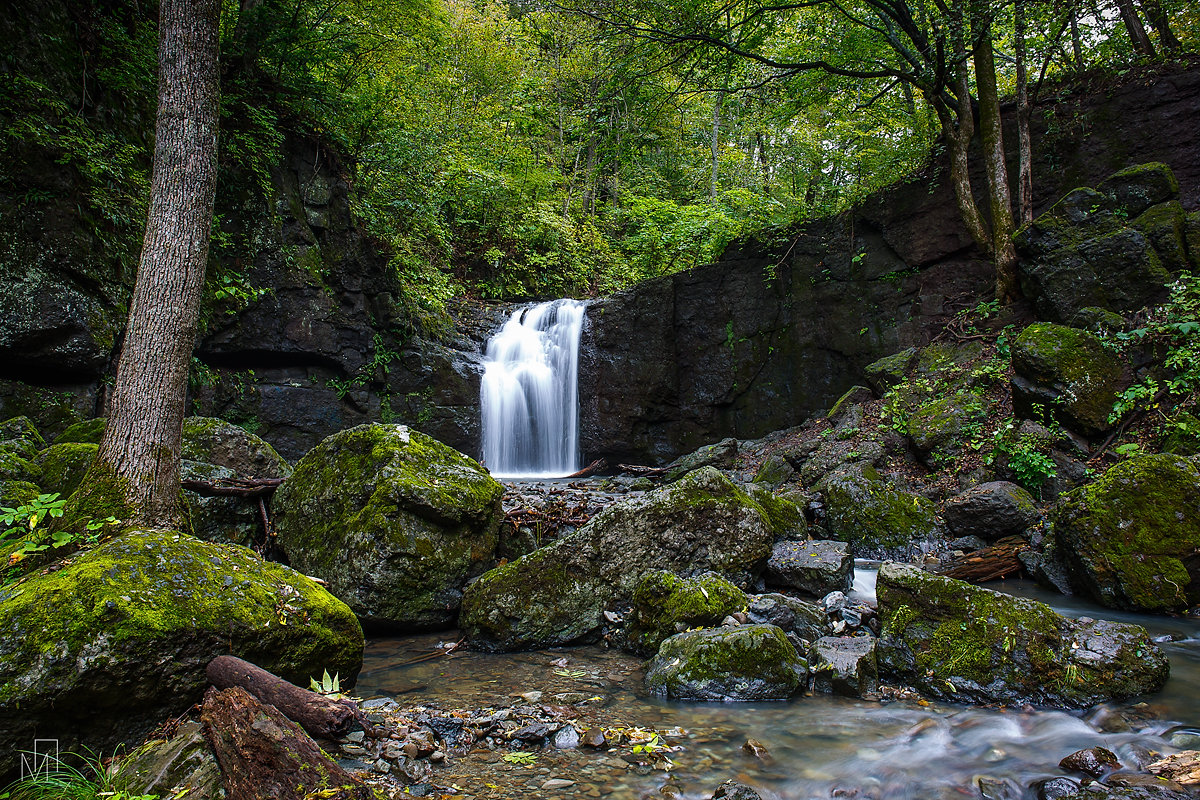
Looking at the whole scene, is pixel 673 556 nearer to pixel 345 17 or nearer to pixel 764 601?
pixel 764 601

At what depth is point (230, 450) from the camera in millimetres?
7121

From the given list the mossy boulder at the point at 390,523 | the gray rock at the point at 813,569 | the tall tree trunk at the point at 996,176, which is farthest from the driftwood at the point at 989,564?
the tall tree trunk at the point at 996,176

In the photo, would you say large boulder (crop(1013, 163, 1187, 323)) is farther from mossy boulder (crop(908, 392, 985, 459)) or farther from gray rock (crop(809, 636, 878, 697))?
gray rock (crop(809, 636, 878, 697))

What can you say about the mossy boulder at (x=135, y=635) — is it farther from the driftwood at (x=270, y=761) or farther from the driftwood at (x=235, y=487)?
the driftwood at (x=235, y=487)

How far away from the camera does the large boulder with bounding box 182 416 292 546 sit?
6.21 metres

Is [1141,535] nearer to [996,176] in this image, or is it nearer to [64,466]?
[996,176]

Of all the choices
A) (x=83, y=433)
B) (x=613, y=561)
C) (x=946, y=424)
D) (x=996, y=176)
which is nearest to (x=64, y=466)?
(x=83, y=433)

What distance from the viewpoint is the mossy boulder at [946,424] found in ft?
28.5

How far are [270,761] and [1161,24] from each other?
55.1ft

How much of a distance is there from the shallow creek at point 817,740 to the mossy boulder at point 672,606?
45cm

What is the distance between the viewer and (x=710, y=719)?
3629mm

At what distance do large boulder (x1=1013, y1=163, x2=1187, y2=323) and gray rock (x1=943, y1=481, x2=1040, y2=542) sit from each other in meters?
3.86

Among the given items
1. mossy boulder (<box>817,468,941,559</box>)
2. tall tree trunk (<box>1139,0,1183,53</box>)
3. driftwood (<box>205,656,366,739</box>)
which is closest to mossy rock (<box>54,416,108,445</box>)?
driftwood (<box>205,656,366,739</box>)

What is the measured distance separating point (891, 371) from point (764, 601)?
8244 millimetres
